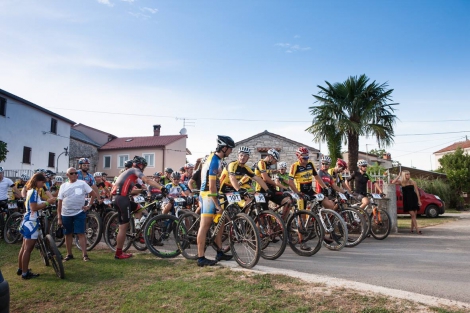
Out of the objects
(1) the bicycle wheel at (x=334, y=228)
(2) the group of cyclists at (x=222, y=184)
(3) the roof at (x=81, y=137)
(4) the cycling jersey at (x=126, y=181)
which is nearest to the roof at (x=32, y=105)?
(3) the roof at (x=81, y=137)

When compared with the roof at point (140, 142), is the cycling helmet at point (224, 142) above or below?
below

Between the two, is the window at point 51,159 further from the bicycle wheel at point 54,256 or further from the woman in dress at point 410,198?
the woman in dress at point 410,198

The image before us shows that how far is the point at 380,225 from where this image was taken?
9.59 metres

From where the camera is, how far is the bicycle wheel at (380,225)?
30.8 feet

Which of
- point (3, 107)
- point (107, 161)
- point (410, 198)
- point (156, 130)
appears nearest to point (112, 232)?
point (410, 198)

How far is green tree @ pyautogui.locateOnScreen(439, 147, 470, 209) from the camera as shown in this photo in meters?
32.2

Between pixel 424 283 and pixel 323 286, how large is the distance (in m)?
1.46

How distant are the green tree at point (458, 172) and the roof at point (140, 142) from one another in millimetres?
29207

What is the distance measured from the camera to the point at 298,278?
500 centimetres

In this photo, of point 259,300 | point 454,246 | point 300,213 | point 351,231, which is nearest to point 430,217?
point 454,246

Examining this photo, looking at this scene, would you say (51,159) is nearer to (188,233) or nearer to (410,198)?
(188,233)

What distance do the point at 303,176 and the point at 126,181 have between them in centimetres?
385

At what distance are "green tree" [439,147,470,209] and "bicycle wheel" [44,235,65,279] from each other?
30.2 metres

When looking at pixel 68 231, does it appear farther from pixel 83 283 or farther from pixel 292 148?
pixel 292 148
